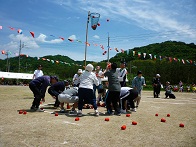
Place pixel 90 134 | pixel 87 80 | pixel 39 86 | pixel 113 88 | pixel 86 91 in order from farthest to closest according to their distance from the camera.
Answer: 1. pixel 39 86
2. pixel 113 88
3. pixel 87 80
4. pixel 86 91
5. pixel 90 134

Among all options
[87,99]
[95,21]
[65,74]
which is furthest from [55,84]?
[65,74]

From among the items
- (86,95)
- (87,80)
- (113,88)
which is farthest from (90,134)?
(113,88)

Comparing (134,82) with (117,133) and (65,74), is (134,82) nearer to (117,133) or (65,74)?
(117,133)

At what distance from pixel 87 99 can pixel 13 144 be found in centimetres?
374

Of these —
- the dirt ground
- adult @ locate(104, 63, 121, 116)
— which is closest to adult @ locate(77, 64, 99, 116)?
adult @ locate(104, 63, 121, 116)

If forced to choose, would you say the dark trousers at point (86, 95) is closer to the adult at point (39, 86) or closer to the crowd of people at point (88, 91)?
the crowd of people at point (88, 91)

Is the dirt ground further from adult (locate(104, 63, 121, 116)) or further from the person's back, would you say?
the person's back

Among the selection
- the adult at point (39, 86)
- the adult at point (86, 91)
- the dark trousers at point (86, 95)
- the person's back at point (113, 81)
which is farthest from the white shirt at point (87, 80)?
the adult at point (39, 86)

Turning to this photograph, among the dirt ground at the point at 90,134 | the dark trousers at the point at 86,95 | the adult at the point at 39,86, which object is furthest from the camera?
the adult at the point at 39,86

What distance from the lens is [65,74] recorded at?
78.2 meters

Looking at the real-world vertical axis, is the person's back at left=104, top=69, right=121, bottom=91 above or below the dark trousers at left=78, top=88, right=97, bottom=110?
above

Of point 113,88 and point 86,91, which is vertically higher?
point 113,88

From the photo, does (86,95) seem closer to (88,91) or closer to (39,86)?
(88,91)

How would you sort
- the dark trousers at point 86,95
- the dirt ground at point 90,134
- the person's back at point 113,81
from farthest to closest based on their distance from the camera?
1. the person's back at point 113,81
2. the dark trousers at point 86,95
3. the dirt ground at point 90,134
